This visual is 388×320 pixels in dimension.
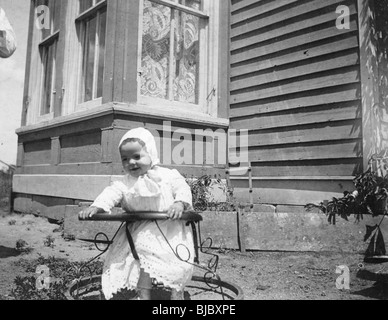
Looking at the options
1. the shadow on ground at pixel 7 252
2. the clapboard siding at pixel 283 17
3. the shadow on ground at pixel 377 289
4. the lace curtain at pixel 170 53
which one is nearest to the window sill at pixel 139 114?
the lace curtain at pixel 170 53

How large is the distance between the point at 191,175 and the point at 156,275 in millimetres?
3215

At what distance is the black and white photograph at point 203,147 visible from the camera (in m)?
2.57

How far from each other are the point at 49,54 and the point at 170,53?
9.11 ft

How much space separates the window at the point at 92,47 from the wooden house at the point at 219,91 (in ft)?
0.07

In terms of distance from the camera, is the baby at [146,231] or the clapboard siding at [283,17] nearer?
the baby at [146,231]

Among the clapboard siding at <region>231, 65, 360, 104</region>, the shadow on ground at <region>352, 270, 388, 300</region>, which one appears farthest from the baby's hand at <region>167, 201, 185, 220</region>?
the clapboard siding at <region>231, 65, 360, 104</region>

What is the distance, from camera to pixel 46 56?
6.93 m

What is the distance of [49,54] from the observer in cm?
682

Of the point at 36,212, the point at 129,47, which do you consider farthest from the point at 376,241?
the point at 36,212

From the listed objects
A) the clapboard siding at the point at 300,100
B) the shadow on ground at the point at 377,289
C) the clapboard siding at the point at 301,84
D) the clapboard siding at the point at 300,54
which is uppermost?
the clapboard siding at the point at 300,54

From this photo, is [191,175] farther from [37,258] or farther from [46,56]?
[46,56]

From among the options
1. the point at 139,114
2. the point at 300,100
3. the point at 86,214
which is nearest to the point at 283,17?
the point at 300,100

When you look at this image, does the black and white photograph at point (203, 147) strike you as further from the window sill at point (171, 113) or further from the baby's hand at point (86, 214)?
the baby's hand at point (86, 214)

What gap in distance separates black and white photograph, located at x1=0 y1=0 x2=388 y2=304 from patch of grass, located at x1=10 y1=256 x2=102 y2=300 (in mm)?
21
